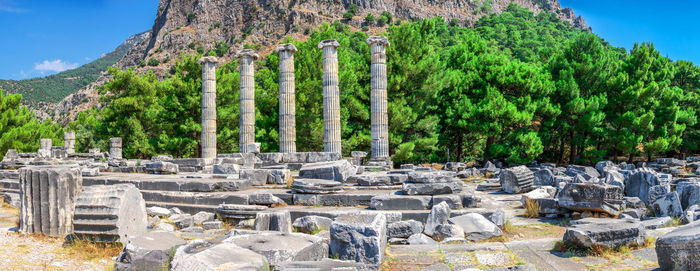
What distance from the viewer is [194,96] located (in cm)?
2748

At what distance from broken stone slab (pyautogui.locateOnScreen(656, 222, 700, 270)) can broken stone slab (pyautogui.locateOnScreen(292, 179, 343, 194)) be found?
6.11 meters

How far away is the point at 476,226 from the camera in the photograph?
7.40 m

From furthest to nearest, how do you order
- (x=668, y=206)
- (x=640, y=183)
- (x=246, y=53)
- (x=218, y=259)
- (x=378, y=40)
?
(x=246, y=53) → (x=378, y=40) → (x=640, y=183) → (x=668, y=206) → (x=218, y=259)

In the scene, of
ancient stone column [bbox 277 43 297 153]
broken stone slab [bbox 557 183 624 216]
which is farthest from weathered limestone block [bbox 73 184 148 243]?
ancient stone column [bbox 277 43 297 153]

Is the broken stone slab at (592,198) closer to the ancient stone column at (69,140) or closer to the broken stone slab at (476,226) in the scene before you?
the broken stone slab at (476,226)

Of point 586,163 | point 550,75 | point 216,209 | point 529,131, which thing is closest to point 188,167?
point 216,209

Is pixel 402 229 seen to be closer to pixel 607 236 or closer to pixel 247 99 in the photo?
pixel 607 236

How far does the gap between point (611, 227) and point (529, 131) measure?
1954 centimetres

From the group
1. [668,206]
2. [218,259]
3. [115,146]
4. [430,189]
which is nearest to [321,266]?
[218,259]

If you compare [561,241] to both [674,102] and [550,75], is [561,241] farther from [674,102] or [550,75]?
[674,102]

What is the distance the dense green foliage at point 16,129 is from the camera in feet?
105

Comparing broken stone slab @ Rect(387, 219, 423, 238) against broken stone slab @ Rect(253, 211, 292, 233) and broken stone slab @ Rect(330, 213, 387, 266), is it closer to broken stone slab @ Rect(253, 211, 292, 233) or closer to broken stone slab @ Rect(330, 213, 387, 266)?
broken stone slab @ Rect(330, 213, 387, 266)

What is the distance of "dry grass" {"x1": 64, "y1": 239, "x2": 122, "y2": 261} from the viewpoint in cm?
639

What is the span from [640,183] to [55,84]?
12933 cm
